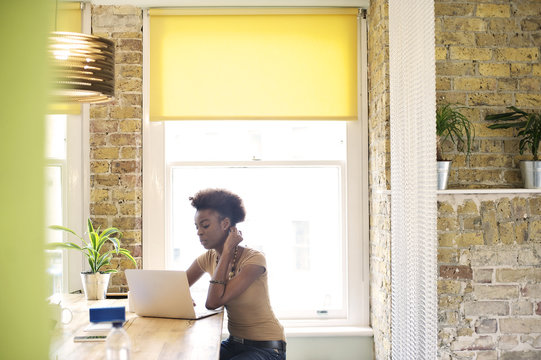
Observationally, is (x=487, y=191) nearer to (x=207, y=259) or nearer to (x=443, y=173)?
(x=443, y=173)

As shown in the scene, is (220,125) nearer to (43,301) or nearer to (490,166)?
(490,166)

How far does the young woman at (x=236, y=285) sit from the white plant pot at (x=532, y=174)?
170 centimetres

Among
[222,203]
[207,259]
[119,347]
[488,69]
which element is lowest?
[119,347]


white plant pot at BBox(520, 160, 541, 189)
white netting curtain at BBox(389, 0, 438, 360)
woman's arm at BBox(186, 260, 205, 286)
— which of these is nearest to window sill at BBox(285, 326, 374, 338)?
white netting curtain at BBox(389, 0, 438, 360)

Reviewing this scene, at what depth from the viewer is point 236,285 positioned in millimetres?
2883

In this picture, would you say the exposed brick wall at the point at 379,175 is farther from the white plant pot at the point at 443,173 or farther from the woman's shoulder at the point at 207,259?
the woman's shoulder at the point at 207,259

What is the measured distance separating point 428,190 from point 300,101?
1.58 meters

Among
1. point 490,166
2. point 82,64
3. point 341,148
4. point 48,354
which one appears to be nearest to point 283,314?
point 341,148

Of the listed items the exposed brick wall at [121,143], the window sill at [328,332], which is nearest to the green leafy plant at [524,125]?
the window sill at [328,332]

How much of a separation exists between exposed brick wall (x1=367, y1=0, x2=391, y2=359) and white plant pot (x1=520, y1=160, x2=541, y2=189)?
815 mm

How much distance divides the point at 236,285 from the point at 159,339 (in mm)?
562

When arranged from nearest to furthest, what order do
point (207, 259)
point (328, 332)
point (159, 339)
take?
point (159, 339), point (207, 259), point (328, 332)

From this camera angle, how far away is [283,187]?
13.6 ft

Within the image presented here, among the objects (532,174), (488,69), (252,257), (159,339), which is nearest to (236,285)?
(252,257)
